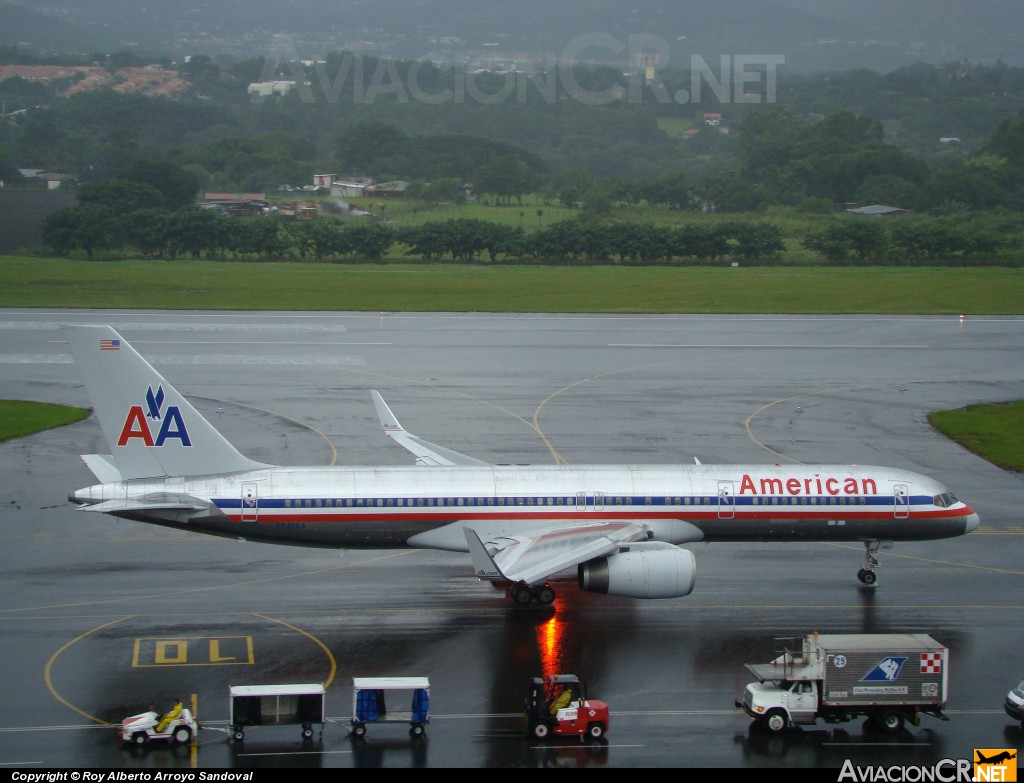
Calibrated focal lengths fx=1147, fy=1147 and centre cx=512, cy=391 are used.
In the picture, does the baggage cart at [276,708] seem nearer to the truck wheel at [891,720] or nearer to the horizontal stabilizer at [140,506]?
the horizontal stabilizer at [140,506]

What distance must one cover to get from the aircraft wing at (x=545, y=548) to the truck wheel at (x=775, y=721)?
289 inches

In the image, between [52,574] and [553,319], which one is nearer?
[52,574]

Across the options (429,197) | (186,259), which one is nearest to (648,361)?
(186,259)

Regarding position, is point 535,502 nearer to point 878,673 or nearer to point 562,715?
point 562,715

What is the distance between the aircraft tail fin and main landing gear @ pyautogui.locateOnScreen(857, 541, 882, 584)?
67.9 ft

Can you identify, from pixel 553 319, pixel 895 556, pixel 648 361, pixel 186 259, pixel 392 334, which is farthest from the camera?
pixel 186 259

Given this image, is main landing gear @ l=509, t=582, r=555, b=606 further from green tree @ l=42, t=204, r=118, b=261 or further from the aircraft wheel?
green tree @ l=42, t=204, r=118, b=261

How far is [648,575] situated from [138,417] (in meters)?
15.9

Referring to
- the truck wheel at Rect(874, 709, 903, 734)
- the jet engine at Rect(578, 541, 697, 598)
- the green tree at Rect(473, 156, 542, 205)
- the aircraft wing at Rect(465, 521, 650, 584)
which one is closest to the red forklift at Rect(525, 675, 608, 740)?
the aircraft wing at Rect(465, 521, 650, 584)

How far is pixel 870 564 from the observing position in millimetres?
37875

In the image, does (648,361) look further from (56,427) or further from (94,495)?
(94,495)

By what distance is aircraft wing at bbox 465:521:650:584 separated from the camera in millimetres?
31484

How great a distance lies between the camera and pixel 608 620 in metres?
34.5

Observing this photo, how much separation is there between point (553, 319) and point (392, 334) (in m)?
13.7
